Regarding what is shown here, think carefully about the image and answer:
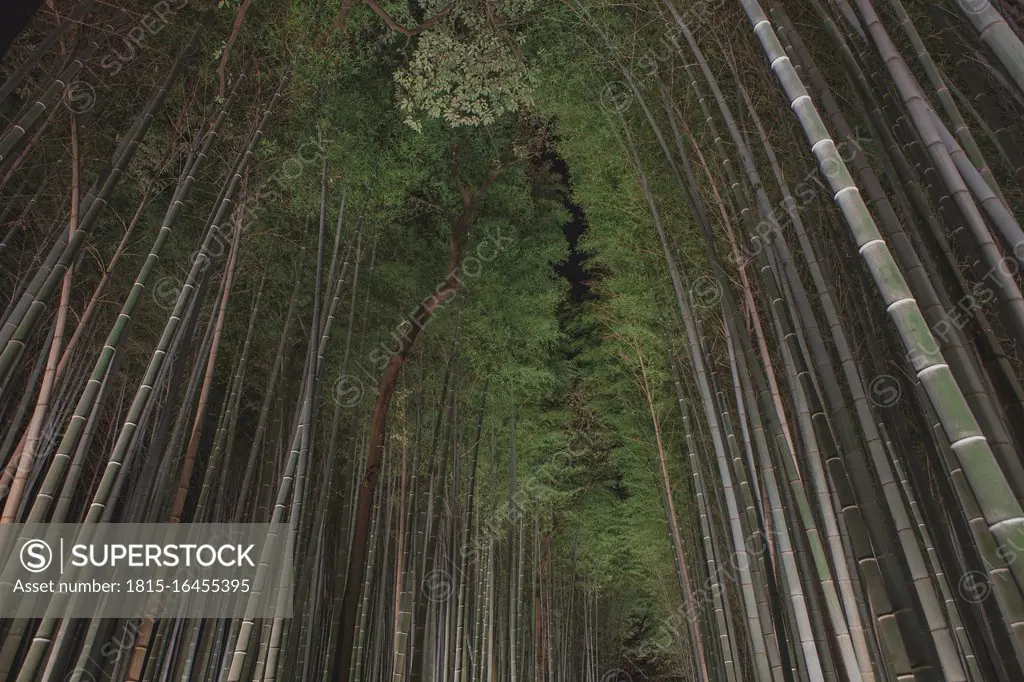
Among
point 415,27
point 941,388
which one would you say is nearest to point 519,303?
point 415,27

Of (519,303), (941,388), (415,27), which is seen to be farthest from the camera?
(519,303)

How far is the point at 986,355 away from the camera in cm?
179

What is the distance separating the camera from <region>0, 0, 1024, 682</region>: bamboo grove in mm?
1771

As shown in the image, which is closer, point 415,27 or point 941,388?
point 941,388

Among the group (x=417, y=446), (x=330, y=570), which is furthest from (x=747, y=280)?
(x=330, y=570)

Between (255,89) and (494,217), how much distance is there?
9.94 ft

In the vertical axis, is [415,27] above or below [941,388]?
above

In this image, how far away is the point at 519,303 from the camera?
6.61 meters

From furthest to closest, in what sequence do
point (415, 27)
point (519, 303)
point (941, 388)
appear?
point (519, 303)
point (415, 27)
point (941, 388)

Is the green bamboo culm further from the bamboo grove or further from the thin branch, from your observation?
the thin branch

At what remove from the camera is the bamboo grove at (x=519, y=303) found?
1.77 meters

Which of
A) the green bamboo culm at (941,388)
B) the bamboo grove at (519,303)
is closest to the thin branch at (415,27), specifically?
the bamboo grove at (519,303)

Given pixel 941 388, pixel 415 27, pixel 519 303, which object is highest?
pixel 415 27

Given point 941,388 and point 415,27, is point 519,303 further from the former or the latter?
point 941,388
